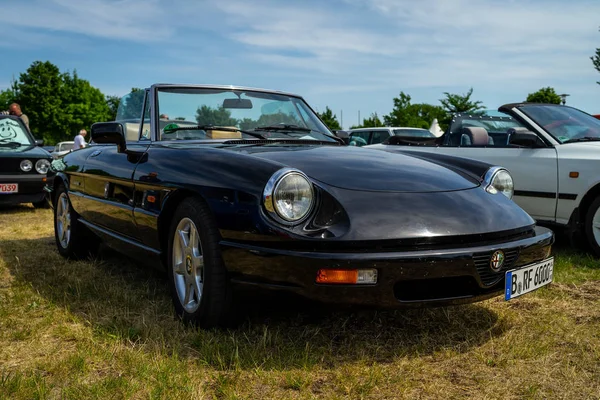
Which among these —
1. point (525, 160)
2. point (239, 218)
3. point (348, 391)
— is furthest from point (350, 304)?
point (525, 160)

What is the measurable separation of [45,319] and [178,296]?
0.73m

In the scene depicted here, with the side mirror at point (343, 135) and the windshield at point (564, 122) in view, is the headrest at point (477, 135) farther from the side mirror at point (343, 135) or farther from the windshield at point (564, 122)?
the side mirror at point (343, 135)

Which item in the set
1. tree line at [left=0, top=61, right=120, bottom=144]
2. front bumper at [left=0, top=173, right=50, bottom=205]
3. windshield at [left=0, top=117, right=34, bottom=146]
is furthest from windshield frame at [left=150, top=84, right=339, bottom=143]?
tree line at [left=0, top=61, right=120, bottom=144]

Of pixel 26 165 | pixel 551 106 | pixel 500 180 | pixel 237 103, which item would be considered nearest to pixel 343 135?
pixel 237 103

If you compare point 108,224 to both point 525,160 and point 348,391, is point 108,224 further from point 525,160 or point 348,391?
point 525,160

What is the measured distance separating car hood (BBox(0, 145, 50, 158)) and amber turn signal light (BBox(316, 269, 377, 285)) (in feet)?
24.1

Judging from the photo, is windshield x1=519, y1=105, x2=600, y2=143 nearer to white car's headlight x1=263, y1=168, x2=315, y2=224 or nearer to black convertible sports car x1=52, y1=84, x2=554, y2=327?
black convertible sports car x1=52, y1=84, x2=554, y2=327

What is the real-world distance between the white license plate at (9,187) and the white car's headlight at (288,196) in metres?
6.88

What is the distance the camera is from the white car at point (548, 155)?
193 inches

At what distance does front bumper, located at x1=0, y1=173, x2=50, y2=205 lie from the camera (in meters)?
8.34

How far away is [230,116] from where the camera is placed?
3988 millimetres

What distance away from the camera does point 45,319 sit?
318 centimetres

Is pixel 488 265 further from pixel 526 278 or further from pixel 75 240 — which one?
pixel 75 240

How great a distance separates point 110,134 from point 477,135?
11.7 ft
